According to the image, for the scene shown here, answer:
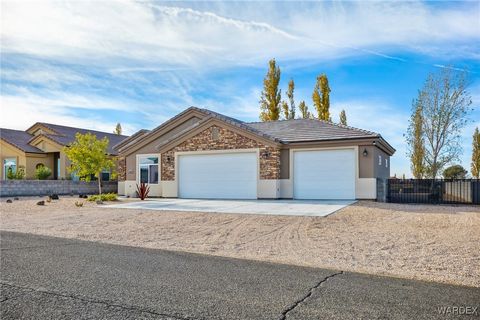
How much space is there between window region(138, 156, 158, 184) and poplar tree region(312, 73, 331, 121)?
18.3 meters

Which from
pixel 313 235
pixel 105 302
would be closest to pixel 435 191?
pixel 313 235

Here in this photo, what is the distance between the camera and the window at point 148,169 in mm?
23094

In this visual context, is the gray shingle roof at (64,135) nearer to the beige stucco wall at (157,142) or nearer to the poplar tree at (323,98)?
the beige stucco wall at (157,142)

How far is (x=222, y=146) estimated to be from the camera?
2014 cm

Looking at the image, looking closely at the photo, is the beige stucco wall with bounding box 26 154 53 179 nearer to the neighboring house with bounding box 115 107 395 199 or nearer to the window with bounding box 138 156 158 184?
the window with bounding box 138 156 158 184

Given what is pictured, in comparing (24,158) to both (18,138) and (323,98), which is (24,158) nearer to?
(18,138)

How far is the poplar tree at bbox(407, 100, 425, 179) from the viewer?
77.8 feet

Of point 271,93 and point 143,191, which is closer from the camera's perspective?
point 143,191

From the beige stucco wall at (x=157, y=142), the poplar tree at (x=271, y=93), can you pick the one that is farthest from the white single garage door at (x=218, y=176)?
the poplar tree at (x=271, y=93)

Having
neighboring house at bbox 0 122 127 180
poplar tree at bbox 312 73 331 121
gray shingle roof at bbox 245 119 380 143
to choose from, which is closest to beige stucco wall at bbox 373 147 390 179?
gray shingle roof at bbox 245 119 380 143

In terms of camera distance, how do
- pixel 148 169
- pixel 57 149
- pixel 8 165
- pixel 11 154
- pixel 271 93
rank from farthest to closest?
1. pixel 271 93
2. pixel 8 165
3. pixel 57 149
4. pixel 11 154
5. pixel 148 169

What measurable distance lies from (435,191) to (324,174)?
5333mm

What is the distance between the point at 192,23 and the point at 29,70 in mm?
6838

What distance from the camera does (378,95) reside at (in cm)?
1944
